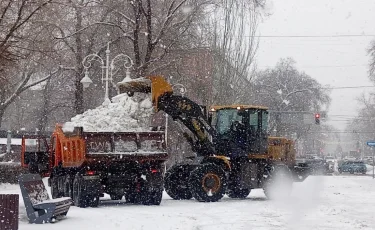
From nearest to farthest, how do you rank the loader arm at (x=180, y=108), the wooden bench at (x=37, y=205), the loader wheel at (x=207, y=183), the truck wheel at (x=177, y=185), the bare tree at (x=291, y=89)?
the wooden bench at (x=37, y=205) < the loader wheel at (x=207, y=183) < the loader arm at (x=180, y=108) < the truck wheel at (x=177, y=185) < the bare tree at (x=291, y=89)

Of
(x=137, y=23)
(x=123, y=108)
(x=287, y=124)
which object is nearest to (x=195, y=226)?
(x=123, y=108)

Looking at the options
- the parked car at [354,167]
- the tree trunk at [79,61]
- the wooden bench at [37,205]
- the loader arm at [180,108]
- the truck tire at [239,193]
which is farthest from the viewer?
the parked car at [354,167]

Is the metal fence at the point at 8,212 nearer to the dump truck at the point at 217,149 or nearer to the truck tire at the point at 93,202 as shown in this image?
the truck tire at the point at 93,202

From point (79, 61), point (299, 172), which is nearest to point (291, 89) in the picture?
point (79, 61)

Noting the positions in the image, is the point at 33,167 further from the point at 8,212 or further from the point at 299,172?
the point at 299,172

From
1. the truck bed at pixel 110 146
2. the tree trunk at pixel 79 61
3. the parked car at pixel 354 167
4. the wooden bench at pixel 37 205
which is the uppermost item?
the tree trunk at pixel 79 61

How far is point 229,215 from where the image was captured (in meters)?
16.3

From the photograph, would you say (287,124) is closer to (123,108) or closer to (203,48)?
(203,48)

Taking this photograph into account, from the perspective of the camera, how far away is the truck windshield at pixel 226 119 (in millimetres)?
22141

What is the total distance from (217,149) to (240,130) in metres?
1.04

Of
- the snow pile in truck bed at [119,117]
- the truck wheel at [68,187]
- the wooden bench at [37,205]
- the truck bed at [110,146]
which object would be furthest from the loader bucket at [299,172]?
the wooden bench at [37,205]

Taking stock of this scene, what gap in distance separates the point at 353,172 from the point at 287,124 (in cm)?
1112

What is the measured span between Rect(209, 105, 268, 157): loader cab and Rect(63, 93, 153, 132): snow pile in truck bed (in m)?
2.71

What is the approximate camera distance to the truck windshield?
22141 millimetres
